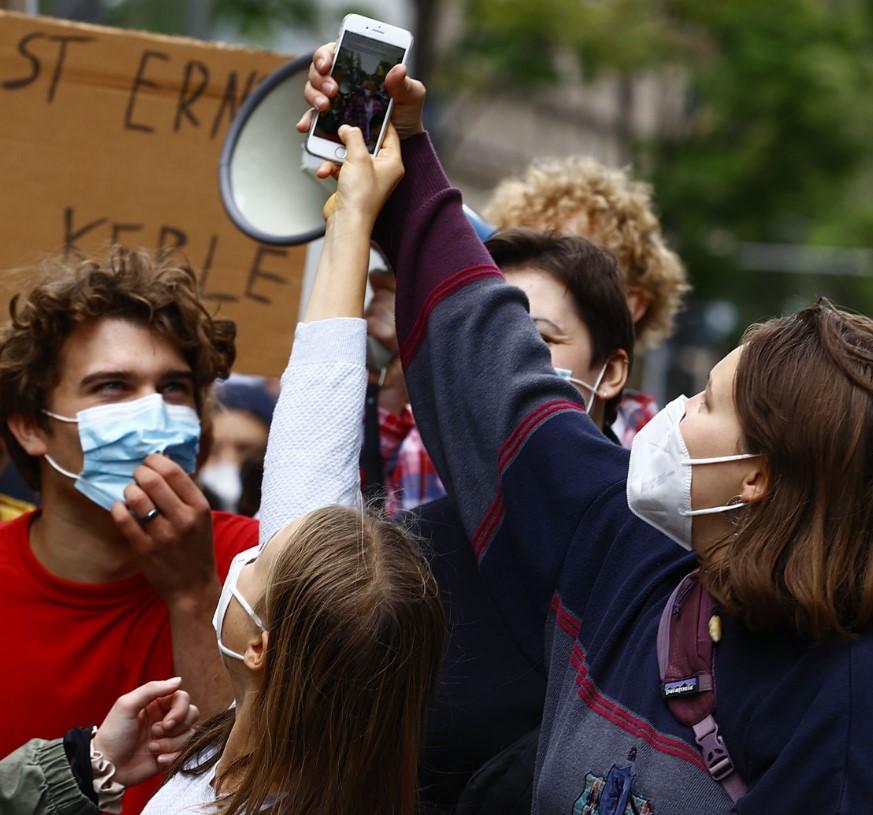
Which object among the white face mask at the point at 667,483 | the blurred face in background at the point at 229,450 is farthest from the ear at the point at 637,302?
the white face mask at the point at 667,483

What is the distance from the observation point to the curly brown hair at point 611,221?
12.7 ft

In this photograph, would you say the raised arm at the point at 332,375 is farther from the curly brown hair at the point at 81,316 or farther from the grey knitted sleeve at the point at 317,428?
the curly brown hair at the point at 81,316

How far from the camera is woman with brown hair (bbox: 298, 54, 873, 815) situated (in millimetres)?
1904

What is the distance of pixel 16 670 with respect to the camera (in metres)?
2.77

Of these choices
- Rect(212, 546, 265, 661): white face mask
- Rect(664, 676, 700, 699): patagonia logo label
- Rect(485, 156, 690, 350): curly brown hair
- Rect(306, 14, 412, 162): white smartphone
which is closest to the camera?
Rect(664, 676, 700, 699): patagonia logo label

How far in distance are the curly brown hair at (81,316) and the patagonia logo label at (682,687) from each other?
4.95ft

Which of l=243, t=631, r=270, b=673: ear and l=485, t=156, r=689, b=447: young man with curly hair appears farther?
l=485, t=156, r=689, b=447: young man with curly hair

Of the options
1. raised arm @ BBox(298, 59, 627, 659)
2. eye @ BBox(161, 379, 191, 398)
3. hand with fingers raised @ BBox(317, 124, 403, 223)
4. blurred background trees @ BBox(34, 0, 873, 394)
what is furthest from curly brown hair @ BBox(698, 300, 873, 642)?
blurred background trees @ BBox(34, 0, 873, 394)

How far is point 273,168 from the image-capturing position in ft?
10.2

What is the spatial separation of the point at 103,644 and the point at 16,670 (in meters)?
0.17

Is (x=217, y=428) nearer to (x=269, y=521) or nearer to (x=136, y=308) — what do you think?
(x=136, y=308)

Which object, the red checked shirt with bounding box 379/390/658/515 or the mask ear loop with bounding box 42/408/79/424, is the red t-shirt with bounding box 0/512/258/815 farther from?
the red checked shirt with bounding box 379/390/658/515

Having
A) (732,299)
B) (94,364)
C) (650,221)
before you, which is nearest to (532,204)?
(650,221)

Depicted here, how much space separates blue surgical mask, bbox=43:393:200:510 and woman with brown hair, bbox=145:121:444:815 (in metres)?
0.66
